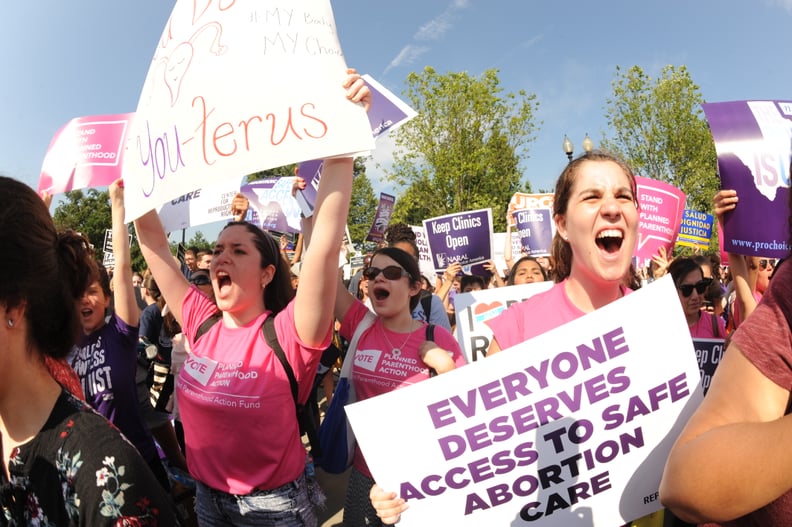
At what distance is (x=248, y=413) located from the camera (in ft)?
6.80

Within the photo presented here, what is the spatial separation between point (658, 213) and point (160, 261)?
478 cm

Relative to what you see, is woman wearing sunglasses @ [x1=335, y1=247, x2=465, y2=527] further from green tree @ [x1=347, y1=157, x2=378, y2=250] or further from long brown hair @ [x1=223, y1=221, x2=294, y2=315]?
green tree @ [x1=347, y1=157, x2=378, y2=250]

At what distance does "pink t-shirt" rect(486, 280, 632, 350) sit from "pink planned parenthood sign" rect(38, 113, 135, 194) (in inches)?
108

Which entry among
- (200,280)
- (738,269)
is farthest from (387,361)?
(200,280)

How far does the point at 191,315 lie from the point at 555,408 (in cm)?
183

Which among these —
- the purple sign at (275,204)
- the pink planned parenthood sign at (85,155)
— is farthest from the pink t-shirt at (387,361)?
the purple sign at (275,204)

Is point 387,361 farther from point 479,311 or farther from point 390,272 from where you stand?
point 479,311

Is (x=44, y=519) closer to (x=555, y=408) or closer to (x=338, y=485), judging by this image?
(x=555, y=408)

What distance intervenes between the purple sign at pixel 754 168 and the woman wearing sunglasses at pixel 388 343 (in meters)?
1.66

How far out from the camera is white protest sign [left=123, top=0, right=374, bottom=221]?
169 cm

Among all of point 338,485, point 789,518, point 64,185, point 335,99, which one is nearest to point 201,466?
point 335,99

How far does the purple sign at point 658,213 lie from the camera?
5047 mm

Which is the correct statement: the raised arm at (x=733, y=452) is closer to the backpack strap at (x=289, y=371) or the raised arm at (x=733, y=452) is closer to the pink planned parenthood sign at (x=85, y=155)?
the backpack strap at (x=289, y=371)

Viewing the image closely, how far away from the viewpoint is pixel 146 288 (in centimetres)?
666
